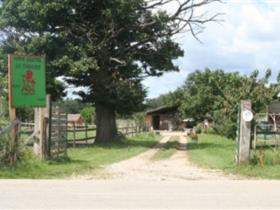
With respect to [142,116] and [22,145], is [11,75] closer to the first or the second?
[22,145]

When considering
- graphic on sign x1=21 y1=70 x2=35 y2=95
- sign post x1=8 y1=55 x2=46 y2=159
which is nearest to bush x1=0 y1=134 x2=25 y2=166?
sign post x1=8 y1=55 x2=46 y2=159

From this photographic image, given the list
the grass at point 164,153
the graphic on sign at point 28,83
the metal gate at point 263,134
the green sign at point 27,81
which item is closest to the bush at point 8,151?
the green sign at point 27,81

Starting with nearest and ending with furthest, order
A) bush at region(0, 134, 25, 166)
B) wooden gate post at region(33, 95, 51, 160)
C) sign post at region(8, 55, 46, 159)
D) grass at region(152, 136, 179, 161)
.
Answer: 1. bush at region(0, 134, 25, 166)
2. sign post at region(8, 55, 46, 159)
3. wooden gate post at region(33, 95, 51, 160)
4. grass at region(152, 136, 179, 161)

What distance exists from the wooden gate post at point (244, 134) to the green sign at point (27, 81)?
6.38 metres

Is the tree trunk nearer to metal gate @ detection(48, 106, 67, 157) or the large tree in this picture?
the large tree

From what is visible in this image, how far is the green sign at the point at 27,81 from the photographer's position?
19047 millimetres

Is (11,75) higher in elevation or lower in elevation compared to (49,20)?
lower

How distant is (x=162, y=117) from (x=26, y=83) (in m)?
83.7

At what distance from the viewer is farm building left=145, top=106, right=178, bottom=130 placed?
101 meters

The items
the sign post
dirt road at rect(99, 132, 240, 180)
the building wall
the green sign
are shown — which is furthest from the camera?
the building wall

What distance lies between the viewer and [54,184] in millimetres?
14617

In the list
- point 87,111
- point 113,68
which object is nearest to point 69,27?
point 113,68

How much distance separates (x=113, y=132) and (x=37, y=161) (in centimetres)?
2108

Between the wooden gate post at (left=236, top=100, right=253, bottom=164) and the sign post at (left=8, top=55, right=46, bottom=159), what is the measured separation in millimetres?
6314
